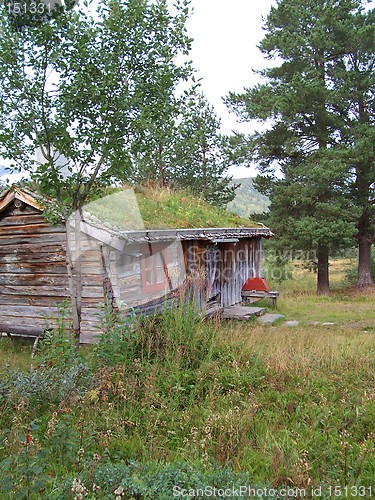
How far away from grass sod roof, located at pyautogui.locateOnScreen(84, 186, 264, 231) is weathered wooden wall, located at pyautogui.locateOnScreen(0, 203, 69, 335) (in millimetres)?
1138

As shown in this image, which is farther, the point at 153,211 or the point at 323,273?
the point at 323,273

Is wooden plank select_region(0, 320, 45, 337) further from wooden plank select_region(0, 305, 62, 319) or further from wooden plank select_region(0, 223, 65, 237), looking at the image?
wooden plank select_region(0, 223, 65, 237)

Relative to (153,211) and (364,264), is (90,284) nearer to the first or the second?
(153,211)

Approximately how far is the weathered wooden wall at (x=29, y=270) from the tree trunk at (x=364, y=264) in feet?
47.3

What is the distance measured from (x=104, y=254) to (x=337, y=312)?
28.4 feet

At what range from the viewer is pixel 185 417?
433 cm

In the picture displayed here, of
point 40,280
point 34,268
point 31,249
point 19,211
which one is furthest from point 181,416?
point 19,211

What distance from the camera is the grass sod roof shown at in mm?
8750

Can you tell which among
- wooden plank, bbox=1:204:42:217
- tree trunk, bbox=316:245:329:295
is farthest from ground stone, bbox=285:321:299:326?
tree trunk, bbox=316:245:329:295

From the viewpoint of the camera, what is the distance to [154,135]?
6.05 m

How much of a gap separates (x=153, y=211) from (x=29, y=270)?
3.34 meters

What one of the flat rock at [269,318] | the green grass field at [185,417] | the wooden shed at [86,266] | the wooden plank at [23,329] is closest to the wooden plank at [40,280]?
the wooden shed at [86,266]

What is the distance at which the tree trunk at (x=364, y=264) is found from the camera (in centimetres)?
1870

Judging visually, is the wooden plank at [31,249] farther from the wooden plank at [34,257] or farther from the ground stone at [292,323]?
the ground stone at [292,323]
